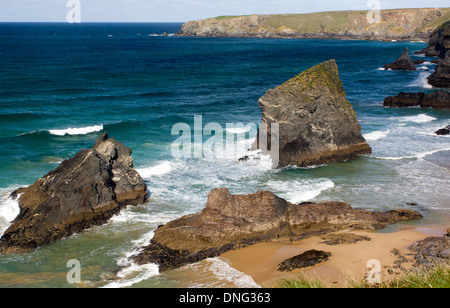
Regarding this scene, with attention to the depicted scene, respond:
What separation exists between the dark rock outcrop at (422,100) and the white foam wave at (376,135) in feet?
36.8

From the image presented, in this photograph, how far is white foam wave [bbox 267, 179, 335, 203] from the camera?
2183cm

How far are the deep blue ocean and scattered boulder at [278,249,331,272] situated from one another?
1462mm

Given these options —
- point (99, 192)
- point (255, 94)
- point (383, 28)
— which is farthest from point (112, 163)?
point (383, 28)

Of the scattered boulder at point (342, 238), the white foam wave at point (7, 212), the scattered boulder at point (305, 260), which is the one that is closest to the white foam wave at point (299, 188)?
the scattered boulder at point (342, 238)

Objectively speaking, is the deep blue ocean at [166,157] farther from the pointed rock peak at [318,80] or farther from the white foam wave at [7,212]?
the pointed rock peak at [318,80]

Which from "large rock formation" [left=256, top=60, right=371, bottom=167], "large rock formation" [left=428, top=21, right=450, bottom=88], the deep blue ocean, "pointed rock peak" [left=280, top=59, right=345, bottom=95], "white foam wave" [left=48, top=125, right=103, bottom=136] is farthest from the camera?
"large rock formation" [left=428, top=21, right=450, bottom=88]

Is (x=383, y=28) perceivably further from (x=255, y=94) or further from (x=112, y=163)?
(x=112, y=163)

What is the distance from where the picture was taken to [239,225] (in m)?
16.7

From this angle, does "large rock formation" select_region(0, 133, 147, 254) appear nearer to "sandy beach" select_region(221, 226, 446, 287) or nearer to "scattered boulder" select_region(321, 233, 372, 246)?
"sandy beach" select_region(221, 226, 446, 287)

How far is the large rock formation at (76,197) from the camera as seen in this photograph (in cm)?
1725

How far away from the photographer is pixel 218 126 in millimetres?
37688

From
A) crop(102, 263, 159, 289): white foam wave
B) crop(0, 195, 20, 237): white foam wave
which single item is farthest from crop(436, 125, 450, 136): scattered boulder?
crop(0, 195, 20, 237): white foam wave

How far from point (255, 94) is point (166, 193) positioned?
3112cm
